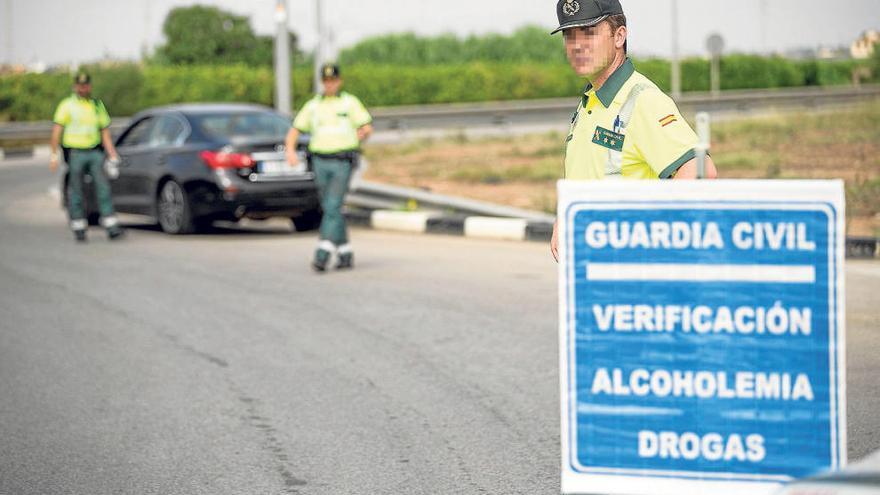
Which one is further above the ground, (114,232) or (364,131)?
(364,131)

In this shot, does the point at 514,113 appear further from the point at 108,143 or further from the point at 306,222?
the point at 108,143

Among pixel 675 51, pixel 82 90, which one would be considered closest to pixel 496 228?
pixel 82 90

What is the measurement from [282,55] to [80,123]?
7.43 m

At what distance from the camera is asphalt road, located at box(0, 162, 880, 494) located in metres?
5.68

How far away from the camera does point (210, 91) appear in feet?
189

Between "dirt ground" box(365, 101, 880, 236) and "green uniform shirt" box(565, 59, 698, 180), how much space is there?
1002 cm

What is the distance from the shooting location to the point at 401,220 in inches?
642

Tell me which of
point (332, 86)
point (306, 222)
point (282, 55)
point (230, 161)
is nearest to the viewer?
point (332, 86)

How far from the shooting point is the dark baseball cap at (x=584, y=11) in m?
3.99

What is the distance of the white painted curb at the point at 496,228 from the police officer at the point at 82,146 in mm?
3910

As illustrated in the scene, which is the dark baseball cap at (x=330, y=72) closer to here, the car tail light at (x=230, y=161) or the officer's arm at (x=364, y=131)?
the officer's arm at (x=364, y=131)

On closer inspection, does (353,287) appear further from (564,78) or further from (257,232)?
(564,78)

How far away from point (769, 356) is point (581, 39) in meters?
1.27

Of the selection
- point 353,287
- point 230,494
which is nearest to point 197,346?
point 353,287
